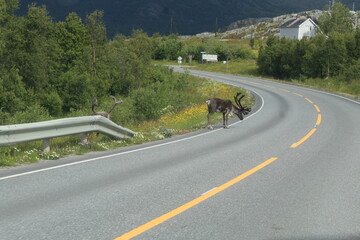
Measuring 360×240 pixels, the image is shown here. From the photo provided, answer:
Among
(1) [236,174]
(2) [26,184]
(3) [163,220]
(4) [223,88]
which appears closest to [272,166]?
(1) [236,174]

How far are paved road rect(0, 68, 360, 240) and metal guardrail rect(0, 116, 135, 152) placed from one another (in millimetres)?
851

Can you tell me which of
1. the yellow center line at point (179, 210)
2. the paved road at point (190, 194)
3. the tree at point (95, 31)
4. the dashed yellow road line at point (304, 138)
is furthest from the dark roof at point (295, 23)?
the yellow center line at point (179, 210)

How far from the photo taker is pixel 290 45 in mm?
62250

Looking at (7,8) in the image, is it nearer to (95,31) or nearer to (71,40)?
(71,40)


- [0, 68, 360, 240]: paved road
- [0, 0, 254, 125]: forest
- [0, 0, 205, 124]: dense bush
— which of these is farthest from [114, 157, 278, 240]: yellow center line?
[0, 0, 205, 124]: dense bush

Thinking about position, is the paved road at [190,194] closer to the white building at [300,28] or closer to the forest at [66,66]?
the forest at [66,66]

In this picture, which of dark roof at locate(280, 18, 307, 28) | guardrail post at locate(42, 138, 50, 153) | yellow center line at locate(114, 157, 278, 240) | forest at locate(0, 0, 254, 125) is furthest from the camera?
dark roof at locate(280, 18, 307, 28)

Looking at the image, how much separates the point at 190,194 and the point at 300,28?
122422mm

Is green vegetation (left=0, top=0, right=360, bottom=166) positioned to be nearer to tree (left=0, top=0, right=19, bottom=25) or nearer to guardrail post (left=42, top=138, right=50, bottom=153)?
tree (left=0, top=0, right=19, bottom=25)

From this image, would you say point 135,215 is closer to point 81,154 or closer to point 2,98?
point 81,154

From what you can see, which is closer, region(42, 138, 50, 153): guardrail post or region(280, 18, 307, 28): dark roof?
region(42, 138, 50, 153): guardrail post

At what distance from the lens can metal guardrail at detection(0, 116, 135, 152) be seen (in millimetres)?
9039

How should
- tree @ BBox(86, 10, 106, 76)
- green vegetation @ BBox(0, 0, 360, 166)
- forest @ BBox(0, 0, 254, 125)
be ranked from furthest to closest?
tree @ BBox(86, 10, 106, 76) → forest @ BBox(0, 0, 254, 125) → green vegetation @ BBox(0, 0, 360, 166)

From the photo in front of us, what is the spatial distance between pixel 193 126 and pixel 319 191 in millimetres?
10233
